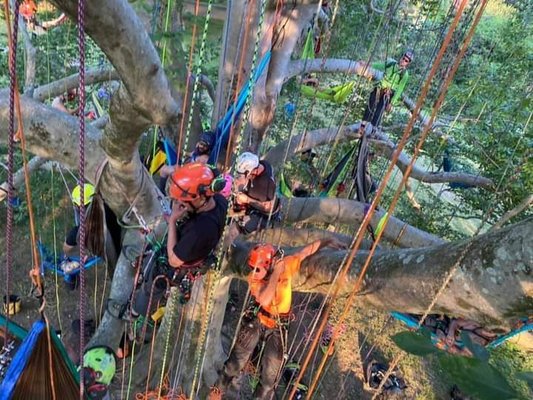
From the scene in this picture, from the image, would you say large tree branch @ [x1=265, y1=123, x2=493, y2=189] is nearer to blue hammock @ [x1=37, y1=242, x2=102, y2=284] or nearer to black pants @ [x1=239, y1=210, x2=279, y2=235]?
black pants @ [x1=239, y1=210, x2=279, y2=235]

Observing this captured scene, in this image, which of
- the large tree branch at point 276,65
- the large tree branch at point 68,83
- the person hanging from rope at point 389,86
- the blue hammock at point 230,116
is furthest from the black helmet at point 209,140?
the person hanging from rope at point 389,86

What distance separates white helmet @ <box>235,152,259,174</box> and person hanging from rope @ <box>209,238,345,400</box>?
0.46 meters

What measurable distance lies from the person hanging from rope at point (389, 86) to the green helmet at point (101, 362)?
2.72 m

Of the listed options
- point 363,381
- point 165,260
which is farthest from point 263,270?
point 363,381

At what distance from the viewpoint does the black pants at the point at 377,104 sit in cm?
390

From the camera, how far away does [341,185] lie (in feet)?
12.6

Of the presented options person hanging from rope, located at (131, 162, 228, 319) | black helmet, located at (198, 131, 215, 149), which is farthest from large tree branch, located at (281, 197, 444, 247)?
person hanging from rope, located at (131, 162, 228, 319)

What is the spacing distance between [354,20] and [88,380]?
4.34m

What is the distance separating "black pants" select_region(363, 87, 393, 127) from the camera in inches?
153

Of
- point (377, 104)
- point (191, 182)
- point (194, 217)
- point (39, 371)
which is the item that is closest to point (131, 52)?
point (191, 182)

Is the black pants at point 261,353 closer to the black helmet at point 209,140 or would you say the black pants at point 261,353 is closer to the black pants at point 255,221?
the black pants at point 255,221

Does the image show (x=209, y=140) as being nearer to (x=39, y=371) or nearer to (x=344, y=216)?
(x=344, y=216)

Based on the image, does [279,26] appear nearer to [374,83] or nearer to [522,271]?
[374,83]

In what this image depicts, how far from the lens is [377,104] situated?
4.03 meters
